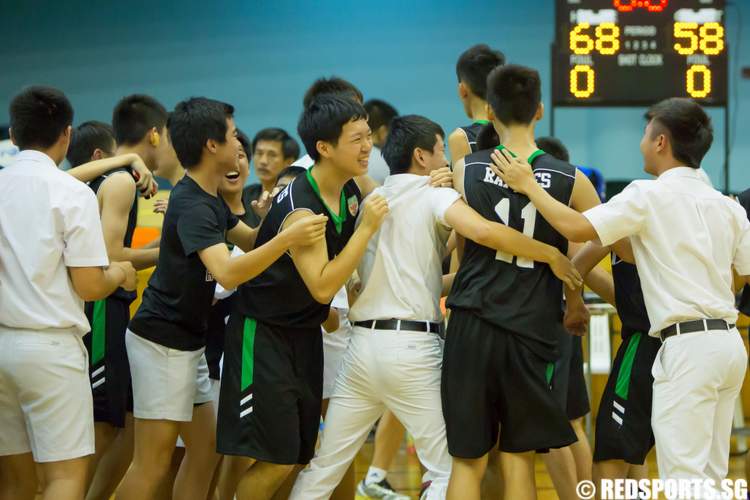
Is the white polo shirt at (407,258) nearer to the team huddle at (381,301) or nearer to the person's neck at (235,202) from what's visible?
the team huddle at (381,301)

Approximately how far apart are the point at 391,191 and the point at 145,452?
1479 mm

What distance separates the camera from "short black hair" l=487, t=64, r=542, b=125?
3787 millimetres

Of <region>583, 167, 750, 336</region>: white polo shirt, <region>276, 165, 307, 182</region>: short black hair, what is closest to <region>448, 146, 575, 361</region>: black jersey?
<region>583, 167, 750, 336</region>: white polo shirt

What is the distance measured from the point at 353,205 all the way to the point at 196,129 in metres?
0.73

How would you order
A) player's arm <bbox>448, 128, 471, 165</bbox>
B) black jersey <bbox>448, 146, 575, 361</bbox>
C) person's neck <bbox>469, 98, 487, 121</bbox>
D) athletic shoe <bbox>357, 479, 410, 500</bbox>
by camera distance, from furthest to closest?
athletic shoe <bbox>357, 479, 410, 500</bbox> < person's neck <bbox>469, 98, 487, 121</bbox> < player's arm <bbox>448, 128, 471, 165</bbox> < black jersey <bbox>448, 146, 575, 361</bbox>

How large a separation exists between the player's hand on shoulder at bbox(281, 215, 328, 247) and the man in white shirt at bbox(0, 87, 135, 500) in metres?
0.71

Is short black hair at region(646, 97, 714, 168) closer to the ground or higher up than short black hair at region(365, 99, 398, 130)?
closer to the ground

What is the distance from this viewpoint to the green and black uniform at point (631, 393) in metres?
3.90

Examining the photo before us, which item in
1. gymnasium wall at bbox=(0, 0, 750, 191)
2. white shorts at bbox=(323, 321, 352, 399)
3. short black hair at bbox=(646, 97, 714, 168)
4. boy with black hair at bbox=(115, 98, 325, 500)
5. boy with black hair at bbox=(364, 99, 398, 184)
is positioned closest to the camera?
short black hair at bbox=(646, 97, 714, 168)

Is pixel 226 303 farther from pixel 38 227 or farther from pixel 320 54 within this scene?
pixel 320 54

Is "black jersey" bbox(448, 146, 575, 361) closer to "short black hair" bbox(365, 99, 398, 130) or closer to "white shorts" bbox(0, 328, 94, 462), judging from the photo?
"white shorts" bbox(0, 328, 94, 462)

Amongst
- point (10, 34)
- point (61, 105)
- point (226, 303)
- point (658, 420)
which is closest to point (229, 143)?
point (61, 105)

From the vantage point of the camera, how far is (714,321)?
142 inches

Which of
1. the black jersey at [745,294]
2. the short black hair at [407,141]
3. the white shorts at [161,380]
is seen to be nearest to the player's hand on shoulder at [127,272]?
the white shorts at [161,380]
